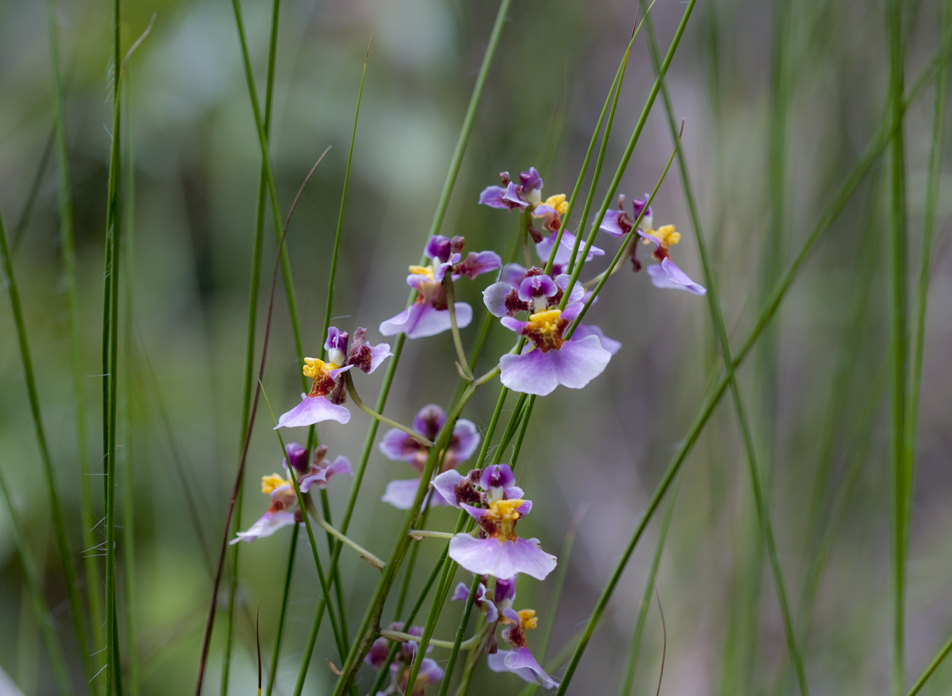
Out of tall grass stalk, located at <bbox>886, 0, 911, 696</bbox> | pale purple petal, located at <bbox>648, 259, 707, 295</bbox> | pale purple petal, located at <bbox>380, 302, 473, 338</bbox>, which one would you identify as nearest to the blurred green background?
tall grass stalk, located at <bbox>886, 0, 911, 696</bbox>

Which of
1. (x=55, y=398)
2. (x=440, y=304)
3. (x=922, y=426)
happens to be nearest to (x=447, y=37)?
(x=55, y=398)

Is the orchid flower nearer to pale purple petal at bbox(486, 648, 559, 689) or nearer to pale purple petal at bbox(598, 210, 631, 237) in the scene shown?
pale purple petal at bbox(598, 210, 631, 237)

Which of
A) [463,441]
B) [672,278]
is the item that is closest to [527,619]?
[463,441]

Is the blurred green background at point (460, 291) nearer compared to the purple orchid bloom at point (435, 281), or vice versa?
the purple orchid bloom at point (435, 281)

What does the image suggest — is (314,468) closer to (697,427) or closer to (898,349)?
(697,427)

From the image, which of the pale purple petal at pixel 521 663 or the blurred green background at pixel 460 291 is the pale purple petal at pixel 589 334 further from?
the blurred green background at pixel 460 291


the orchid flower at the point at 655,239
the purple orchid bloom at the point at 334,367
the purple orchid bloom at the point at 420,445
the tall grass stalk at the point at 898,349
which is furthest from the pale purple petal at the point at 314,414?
the tall grass stalk at the point at 898,349
